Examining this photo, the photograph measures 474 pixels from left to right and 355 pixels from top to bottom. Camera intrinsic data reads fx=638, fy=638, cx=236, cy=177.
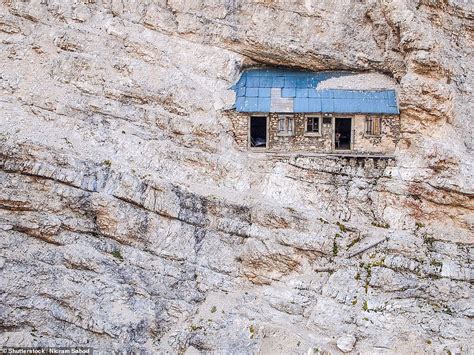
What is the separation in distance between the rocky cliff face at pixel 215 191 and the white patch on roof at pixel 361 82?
0.38 m

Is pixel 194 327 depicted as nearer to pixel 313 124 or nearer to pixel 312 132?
pixel 312 132

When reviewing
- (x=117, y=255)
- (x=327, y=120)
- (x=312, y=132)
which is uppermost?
(x=327, y=120)

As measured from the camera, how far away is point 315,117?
3159cm

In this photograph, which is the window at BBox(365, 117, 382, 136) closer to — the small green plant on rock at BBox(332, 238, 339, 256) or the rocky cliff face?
the rocky cliff face

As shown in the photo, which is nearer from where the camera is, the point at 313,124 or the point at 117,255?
the point at 117,255

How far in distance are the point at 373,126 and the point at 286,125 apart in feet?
14.0

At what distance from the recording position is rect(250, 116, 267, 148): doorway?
32438 millimetres

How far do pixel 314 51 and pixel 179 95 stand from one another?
7.05m

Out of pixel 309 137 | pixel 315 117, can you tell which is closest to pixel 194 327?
pixel 309 137

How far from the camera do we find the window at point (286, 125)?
3158 cm

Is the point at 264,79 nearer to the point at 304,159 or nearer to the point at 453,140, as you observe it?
the point at 304,159

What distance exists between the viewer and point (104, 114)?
100 ft

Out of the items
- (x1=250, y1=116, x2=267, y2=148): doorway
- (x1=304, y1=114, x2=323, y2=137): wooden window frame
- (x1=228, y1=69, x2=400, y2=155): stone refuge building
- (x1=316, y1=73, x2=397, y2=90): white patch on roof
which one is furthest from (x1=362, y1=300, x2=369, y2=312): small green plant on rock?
(x1=316, y1=73, x2=397, y2=90): white patch on roof

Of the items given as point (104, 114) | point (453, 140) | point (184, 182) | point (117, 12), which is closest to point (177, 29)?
point (117, 12)
